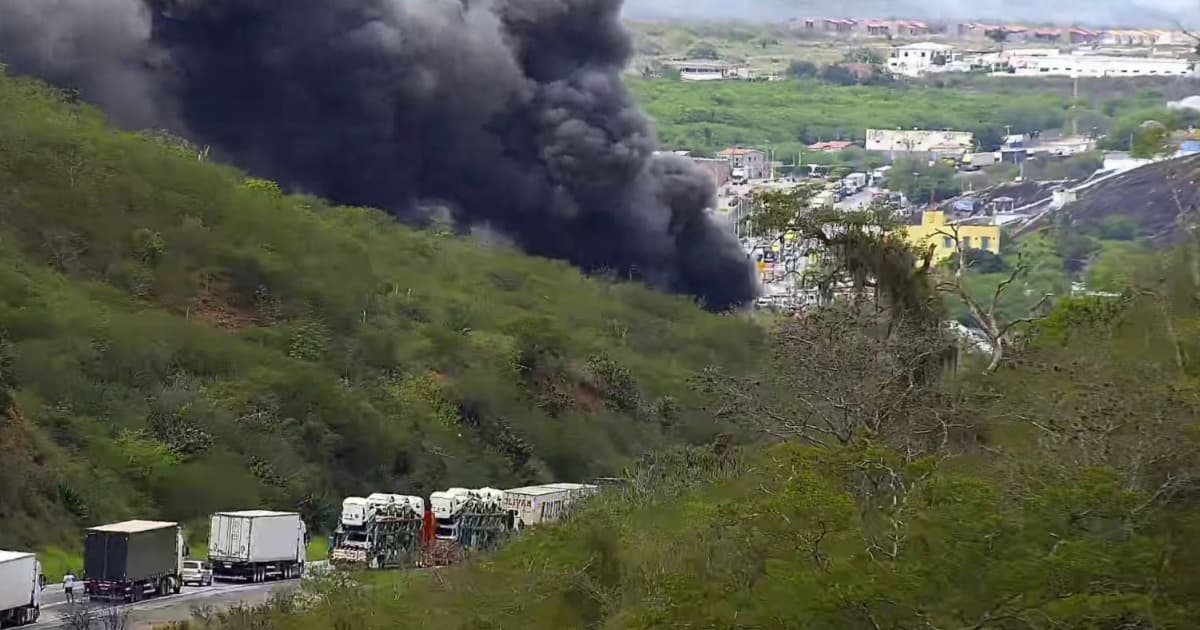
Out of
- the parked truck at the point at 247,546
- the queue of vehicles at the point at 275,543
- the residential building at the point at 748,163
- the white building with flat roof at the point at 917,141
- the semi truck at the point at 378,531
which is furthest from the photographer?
the white building with flat roof at the point at 917,141

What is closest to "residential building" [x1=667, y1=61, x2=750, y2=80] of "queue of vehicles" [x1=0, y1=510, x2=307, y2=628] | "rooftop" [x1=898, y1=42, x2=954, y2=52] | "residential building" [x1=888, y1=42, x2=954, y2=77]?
"residential building" [x1=888, y1=42, x2=954, y2=77]

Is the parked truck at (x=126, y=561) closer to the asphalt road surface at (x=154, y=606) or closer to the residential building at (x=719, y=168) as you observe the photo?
the asphalt road surface at (x=154, y=606)

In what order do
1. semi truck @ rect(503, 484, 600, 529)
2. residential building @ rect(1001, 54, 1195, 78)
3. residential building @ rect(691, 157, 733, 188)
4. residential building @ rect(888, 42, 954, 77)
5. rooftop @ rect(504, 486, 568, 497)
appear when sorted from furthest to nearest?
residential building @ rect(888, 42, 954, 77), residential building @ rect(691, 157, 733, 188), residential building @ rect(1001, 54, 1195, 78), rooftop @ rect(504, 486, 568, 497), semi truck @ rect(503, 484, 600, 529)

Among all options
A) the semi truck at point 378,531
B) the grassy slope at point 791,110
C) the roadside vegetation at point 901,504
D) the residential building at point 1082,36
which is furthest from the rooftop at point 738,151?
the roadside vegetation at point 901,504

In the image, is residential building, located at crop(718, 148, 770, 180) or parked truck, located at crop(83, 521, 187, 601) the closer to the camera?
parked truck, located at crop(83, 521, 187, 601)

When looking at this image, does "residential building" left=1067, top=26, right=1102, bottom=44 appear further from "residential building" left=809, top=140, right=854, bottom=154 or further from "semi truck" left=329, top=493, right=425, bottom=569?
"semi truck" left=329, top=493, right=425, bottom=569

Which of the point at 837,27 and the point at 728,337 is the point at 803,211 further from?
the point at 837,27
